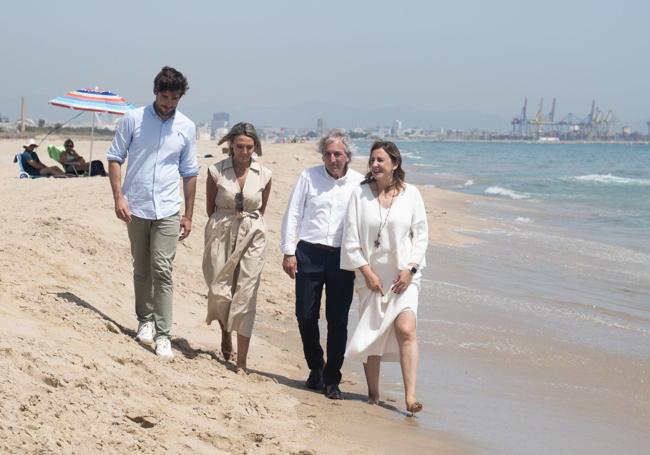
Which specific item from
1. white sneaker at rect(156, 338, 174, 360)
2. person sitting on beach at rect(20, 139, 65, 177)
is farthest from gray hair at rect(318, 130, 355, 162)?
person sitting on beach at rect(20, 139, 65, 177)

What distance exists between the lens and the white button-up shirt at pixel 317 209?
592cm

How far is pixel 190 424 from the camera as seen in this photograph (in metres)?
4.56

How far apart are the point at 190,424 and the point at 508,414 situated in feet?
7.21

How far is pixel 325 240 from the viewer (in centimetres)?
591

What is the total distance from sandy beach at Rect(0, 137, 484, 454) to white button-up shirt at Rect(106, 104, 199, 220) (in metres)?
0.83

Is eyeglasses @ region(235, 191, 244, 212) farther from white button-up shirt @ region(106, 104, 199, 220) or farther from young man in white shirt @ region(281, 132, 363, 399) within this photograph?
white button-up shirt @ region(106, 104, 199, 220)

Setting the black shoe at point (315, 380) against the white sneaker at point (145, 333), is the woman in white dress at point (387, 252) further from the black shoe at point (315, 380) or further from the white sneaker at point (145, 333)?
the white sneaker at point (145, 333)

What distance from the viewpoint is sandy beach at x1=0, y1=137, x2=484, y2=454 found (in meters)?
4.11

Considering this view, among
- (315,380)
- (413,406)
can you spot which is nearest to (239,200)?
(315,380)

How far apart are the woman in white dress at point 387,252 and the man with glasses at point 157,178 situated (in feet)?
3.64

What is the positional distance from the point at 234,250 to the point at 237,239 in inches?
2.9

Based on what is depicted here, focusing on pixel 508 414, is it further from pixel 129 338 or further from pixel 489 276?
pixel 489 276

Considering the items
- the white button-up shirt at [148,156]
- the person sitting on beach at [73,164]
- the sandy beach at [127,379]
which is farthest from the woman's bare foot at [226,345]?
the person sitting on beach at [73,164]

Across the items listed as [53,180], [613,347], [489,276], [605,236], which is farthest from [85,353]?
[605,236]
